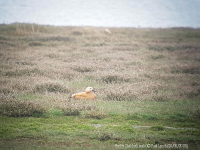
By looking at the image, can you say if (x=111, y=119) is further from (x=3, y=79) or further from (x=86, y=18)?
(x=86, y=18)

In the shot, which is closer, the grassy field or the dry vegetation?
the grassy field

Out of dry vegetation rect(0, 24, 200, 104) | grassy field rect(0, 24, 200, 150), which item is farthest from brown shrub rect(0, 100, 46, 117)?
dry vegetation rect(0, 24, 200, 104)

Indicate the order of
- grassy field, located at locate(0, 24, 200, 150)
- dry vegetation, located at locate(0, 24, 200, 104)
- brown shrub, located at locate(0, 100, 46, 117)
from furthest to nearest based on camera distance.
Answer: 1. dry vegetation, located at locate(0, 24, 200, 104)
2. brown shrub, located at locate(0, 100, 46, 117)
3. grassy field, located at locate(0, 24, 200, 150)

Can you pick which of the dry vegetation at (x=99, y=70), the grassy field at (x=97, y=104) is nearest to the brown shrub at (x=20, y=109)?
the grassy field at (x=97, y=104)

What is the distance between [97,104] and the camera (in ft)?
29.8

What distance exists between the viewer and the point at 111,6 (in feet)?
261

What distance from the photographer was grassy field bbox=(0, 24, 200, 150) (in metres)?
6.07

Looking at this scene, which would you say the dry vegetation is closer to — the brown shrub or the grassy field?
the grassy field

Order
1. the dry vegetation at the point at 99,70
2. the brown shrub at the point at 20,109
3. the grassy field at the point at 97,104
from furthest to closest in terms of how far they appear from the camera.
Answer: the dry vegetation at the point at 99,70 < the brown shrub at the point at 20,109 < the grassy field at the point at 97,104

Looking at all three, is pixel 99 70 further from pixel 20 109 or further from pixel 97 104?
pixel 20 109

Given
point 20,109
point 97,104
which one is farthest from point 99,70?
point 20,109

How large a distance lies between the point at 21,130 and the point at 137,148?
3187 millimetres

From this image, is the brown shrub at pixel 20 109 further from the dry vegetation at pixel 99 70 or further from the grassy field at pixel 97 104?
the dry vegetation at pixel 99 70

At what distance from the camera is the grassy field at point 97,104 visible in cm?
607
